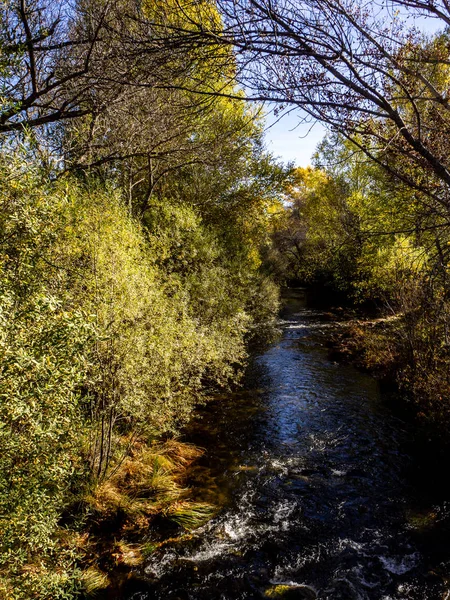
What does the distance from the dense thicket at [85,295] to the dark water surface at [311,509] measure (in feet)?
3.17

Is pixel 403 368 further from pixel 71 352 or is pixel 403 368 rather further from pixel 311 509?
pixel 71 352

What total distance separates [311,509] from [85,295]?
5.47m

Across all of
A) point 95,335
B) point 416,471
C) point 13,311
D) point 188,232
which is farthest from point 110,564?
point 188,232

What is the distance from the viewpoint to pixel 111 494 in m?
6.39

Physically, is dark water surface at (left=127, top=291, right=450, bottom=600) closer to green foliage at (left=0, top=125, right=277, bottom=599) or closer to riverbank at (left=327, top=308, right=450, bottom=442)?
riverbank at (left=327, top=308, right=450, bottom=442)

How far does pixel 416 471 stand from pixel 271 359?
774 cm

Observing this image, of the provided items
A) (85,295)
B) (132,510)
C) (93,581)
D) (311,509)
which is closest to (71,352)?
(85,295)

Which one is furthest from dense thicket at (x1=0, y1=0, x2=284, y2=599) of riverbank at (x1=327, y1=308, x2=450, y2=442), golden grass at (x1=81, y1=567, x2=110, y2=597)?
riverbank at (x1=327, y1=308, x2=450, y2=442)

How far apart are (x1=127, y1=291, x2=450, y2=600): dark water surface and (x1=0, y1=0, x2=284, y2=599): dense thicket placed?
96 cm

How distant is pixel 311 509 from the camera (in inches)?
256

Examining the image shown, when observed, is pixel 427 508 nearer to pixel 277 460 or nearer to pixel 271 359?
pixel 277 460

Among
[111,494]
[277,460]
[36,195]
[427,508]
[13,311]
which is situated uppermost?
[36,195]

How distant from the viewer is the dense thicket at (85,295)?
372 cm

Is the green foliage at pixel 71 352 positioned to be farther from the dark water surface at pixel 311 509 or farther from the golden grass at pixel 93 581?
the dark water surface at pixel 311 509
